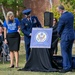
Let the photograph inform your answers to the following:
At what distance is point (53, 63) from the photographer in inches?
463

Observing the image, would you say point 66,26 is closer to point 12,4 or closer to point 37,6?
point 12,4

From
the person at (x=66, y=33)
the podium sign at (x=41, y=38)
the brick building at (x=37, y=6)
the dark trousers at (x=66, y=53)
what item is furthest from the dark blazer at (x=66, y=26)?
the brick building at (x=37, y=6)

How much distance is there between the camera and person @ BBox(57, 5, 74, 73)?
10.9 m

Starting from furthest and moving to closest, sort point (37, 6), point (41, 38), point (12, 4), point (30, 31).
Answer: point (37, 6) → point (12, 4) → point (30, 31) → point (41, 38)

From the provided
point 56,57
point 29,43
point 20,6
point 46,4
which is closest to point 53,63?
point 56,57

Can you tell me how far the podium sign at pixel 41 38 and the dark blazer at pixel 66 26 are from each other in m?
0.62

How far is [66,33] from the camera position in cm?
1099

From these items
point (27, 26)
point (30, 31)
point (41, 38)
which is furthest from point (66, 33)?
point (27, 26)

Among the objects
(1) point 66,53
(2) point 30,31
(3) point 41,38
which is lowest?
(1) point 66,53

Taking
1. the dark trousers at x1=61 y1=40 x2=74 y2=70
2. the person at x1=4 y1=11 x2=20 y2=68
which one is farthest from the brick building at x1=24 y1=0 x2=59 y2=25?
the dark trousers at x1=61 y1=40 x2=74 y2=70

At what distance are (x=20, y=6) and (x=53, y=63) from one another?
29.7m

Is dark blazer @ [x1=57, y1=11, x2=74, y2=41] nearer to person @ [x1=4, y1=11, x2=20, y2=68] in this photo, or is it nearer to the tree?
person @ [x1=4, y1=11, x2=20, y2=68]

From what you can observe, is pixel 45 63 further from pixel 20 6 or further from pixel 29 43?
pixel 20 6

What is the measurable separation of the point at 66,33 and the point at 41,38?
1036mm
